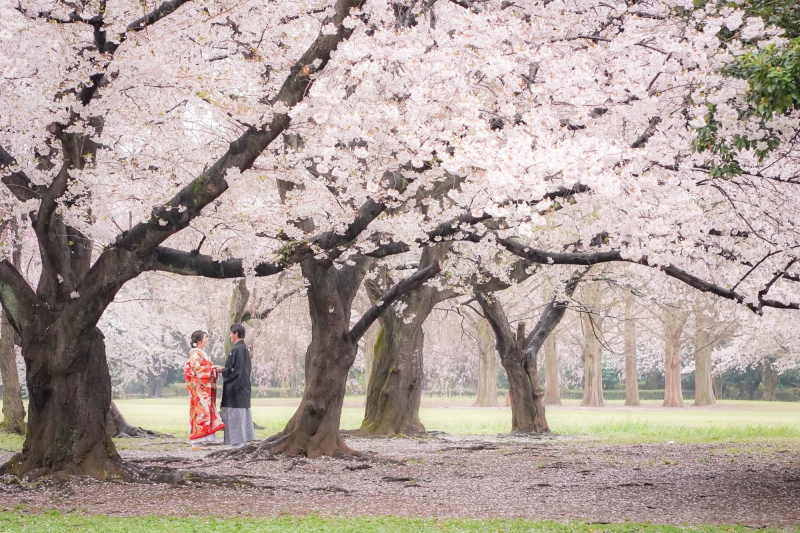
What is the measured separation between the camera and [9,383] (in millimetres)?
Result: 18703

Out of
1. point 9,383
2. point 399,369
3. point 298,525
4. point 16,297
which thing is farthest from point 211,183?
point 9,383

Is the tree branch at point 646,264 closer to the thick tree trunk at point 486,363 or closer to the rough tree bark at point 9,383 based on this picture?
the rough tree bark at point 9,383

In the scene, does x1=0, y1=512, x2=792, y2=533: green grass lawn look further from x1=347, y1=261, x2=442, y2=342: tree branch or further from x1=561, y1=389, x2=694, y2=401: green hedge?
x1=561, y1=389, x2=694, y2=401: green hedge

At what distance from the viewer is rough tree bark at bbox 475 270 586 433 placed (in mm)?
19495

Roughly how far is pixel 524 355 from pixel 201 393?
9172 mm

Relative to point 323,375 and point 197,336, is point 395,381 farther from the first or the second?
point 197,336

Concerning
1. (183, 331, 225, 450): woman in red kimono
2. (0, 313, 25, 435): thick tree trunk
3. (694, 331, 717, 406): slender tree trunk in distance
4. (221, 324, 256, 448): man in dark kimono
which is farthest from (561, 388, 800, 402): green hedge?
(221, 324, 256, 448): man in dark kimono

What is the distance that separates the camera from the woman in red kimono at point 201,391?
41.2 ft

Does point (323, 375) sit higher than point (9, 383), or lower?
higher

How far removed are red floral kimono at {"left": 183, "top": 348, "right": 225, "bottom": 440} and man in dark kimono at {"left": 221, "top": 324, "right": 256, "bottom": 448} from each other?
24 centimetres

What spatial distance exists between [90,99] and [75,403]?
3.44 metres

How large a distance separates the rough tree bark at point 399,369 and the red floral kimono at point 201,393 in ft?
17.6

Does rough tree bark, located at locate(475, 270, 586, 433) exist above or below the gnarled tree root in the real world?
above

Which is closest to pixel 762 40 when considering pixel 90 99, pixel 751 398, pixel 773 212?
pixel 773 212
